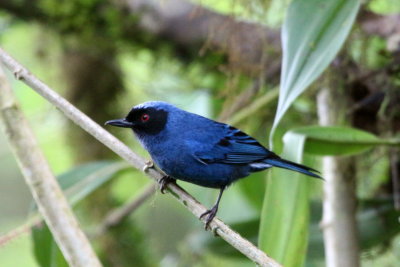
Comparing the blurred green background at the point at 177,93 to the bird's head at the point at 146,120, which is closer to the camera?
the bird's head at the point at 146,120

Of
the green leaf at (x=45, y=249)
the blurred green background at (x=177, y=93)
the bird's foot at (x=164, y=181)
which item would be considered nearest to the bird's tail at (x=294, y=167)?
the bird's foot at (x=164, y=181)

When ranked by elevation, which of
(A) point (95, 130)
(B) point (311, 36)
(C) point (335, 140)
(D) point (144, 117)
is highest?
(B) point (311, 36)

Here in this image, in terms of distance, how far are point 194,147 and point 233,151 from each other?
0.21m

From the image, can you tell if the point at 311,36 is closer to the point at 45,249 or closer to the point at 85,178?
the point at 85,178

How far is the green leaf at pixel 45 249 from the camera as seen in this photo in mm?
2922

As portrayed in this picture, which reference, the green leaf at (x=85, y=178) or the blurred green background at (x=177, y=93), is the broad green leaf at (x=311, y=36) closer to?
the blurred green background at (x=177, y=93)

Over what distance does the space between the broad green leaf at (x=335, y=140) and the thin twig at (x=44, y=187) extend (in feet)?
5.00

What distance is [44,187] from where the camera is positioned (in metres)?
1.40

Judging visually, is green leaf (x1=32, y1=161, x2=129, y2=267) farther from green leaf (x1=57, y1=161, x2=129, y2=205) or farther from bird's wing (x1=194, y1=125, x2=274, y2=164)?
bird's wing (x1=194, y1=125, x2=274, y2=164)

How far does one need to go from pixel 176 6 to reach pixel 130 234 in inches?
57.1

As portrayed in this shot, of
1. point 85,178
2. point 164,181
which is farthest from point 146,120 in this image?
point 85,178

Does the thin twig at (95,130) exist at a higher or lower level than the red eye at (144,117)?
higher

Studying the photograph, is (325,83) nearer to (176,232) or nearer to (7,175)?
(176,232)

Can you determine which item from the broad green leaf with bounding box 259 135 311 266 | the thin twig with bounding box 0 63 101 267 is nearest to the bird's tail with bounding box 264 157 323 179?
the broad green leaf with bounding box 259 135 311 266
